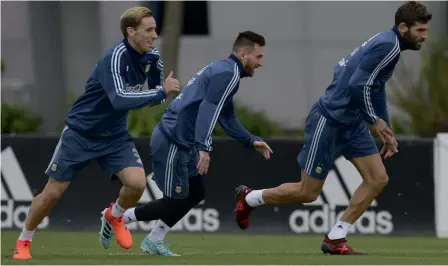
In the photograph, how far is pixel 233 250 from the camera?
13641 millimetres

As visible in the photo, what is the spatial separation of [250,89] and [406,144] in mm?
6858

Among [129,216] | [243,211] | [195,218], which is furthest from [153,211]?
[195,218]

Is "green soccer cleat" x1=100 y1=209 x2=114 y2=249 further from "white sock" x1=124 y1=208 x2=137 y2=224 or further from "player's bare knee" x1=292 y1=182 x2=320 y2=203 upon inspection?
"player's bare knee" x1=292 y1=182 x2=320 y2=203

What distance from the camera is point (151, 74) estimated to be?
1186 cm

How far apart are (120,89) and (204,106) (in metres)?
→ 0.85

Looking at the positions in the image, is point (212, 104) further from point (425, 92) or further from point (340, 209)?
point (425, 92)

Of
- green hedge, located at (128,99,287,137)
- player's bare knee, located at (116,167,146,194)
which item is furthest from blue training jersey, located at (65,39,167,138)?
green hedge, located at (128,99,287,137)

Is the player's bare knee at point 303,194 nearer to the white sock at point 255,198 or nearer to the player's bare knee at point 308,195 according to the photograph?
the player's bare knee at point 308,195

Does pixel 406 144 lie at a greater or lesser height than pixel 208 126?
lesser

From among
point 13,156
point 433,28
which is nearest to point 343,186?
point 13,156

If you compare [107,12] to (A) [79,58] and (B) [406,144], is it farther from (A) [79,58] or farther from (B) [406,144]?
(B) [406,144]

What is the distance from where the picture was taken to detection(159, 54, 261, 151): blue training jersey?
11.8 metres

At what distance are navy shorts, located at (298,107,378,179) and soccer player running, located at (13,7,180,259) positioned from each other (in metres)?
1.63

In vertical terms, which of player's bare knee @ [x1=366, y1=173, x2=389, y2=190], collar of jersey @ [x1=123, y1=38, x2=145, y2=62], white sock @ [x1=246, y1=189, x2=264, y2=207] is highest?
collar of jersey @ [x1=123, y1=38, x2=145, y2=62]
